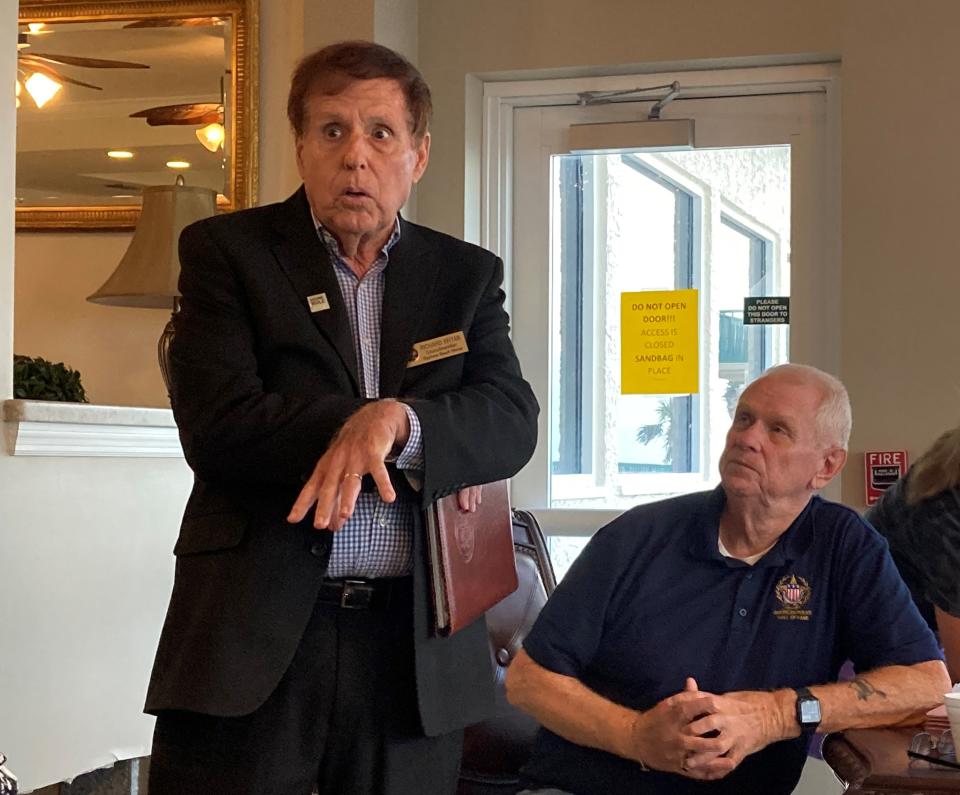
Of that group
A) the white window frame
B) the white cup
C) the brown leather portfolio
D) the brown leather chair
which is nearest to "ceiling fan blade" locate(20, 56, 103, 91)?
the white window frame

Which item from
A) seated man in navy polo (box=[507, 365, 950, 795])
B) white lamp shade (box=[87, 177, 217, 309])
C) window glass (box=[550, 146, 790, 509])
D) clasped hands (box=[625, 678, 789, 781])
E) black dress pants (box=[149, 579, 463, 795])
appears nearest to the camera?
black dress pants (box=[149, 579, 463, 795])

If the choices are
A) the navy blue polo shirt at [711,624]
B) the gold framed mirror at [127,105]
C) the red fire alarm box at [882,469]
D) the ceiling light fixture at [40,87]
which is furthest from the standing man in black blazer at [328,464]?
the ceiling light fixture at [40,87]

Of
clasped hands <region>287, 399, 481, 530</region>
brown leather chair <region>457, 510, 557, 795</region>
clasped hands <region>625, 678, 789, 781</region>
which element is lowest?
brown leather chair <region>457, 510, 557, 795</region>

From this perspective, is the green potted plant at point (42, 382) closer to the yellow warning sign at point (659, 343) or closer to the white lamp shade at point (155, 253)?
the white lamp shade at point (155, 253)

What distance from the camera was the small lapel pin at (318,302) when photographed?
5.16ft

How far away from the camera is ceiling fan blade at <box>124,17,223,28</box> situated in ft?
12.0

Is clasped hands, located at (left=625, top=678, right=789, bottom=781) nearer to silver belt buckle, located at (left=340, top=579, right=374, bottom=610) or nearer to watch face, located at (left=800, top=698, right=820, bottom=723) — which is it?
watch face, located at (left=800, top=698, right=820, bottom=723)

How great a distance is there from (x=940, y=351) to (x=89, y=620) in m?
2.15

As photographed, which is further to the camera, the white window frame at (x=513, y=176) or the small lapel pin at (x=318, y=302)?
the white window frame at (x=513, y=176)

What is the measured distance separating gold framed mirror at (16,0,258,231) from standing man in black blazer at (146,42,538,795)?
2.05 m

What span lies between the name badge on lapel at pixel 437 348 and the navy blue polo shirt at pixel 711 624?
611 millimetres

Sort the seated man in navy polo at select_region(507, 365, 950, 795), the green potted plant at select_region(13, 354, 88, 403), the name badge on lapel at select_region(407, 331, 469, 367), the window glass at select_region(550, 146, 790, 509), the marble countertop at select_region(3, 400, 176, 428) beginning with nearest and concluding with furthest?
1. the name badge on lapel at select_region(407, 331, 469, 367)
2. the seated man in navy polo at select_region(507, 365, 950, 795)
3. the marble countertop at select_region(3, 400, 176, 428)
4. the green potted plant at select_region(13, 354, 88, 403)
5. the window glass at select_region(550, 146, 790, 509)

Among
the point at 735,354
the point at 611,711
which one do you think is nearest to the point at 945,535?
the point at 611,711

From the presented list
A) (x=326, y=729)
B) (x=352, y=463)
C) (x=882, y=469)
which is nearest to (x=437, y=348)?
(x=352, y=463)
